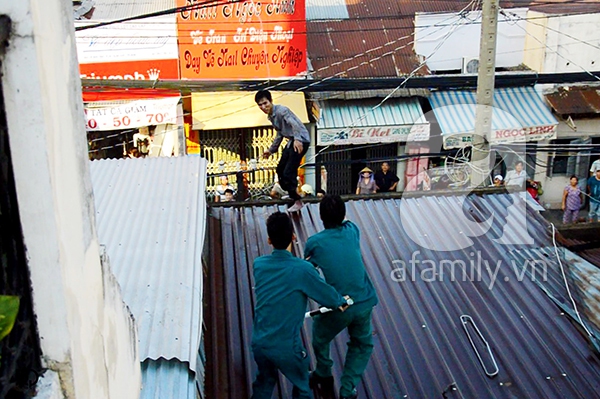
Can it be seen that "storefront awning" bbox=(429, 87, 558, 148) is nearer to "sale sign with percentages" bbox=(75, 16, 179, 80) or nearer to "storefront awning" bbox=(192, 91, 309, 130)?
"storefront awning" bbox=(192, 91, 309, 130)

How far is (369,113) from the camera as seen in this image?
594 inches

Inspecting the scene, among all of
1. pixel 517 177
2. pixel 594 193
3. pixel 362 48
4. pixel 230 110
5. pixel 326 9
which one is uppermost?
pixel 326 9

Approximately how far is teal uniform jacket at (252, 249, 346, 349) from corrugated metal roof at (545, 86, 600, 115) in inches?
530

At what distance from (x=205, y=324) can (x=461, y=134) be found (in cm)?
1114

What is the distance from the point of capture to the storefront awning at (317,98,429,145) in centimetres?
1480

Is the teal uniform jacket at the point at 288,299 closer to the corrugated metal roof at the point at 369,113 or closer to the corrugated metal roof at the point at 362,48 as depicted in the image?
the corrugated metal roof at the point at 369,113

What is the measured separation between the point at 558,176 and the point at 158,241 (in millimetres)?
14044

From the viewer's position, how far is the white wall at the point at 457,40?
16281 millimetres

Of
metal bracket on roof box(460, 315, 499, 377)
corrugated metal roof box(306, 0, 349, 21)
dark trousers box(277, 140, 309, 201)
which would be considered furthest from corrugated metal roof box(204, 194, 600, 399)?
corrugated metal roof box(306, 0, 349, 21)

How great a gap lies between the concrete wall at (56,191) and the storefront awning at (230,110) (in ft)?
41.0

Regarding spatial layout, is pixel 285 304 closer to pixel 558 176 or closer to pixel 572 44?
pixel 558 176

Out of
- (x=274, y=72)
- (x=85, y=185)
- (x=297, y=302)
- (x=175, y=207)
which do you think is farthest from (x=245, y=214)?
(x=274, y=72)

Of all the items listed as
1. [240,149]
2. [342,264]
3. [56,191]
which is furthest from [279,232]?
[240,149]

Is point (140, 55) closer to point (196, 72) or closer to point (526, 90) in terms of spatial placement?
point (196, 72)
